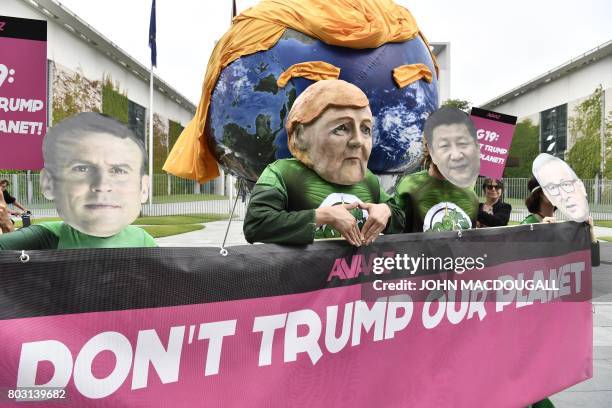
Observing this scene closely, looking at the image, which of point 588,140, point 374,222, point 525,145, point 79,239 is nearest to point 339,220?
point 374,222

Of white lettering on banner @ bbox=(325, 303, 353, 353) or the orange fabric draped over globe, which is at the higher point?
the orange fabric draped over globe

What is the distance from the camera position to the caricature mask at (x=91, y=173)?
1548 millimetres

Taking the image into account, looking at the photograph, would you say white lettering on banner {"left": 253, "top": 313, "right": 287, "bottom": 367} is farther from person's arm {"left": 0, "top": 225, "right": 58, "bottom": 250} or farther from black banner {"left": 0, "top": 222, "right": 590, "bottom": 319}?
person's arm {"left": 0, "top": 225, "right": 58, "bottom": 250}

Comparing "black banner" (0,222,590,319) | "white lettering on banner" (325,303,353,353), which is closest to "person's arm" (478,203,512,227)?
"black banner" (0,222,590,319)

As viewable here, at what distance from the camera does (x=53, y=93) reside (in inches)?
946

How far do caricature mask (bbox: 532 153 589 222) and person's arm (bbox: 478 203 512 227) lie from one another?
1204 millimetres

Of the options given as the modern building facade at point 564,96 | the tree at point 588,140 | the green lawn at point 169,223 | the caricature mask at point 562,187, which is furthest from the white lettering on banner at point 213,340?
the tree at point 588,140

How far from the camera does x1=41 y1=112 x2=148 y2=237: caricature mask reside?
5.08ft

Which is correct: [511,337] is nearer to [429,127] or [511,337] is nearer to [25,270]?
[429,127]

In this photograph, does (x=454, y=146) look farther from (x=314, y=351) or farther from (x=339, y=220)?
(x=314, y=351)

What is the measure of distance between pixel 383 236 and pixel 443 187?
0.80 m

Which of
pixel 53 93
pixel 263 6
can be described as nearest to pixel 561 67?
pixel 53 93

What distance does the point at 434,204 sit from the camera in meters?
2.68

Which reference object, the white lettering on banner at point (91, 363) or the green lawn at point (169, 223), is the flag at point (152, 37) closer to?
the green lawn at point (169, 223)
